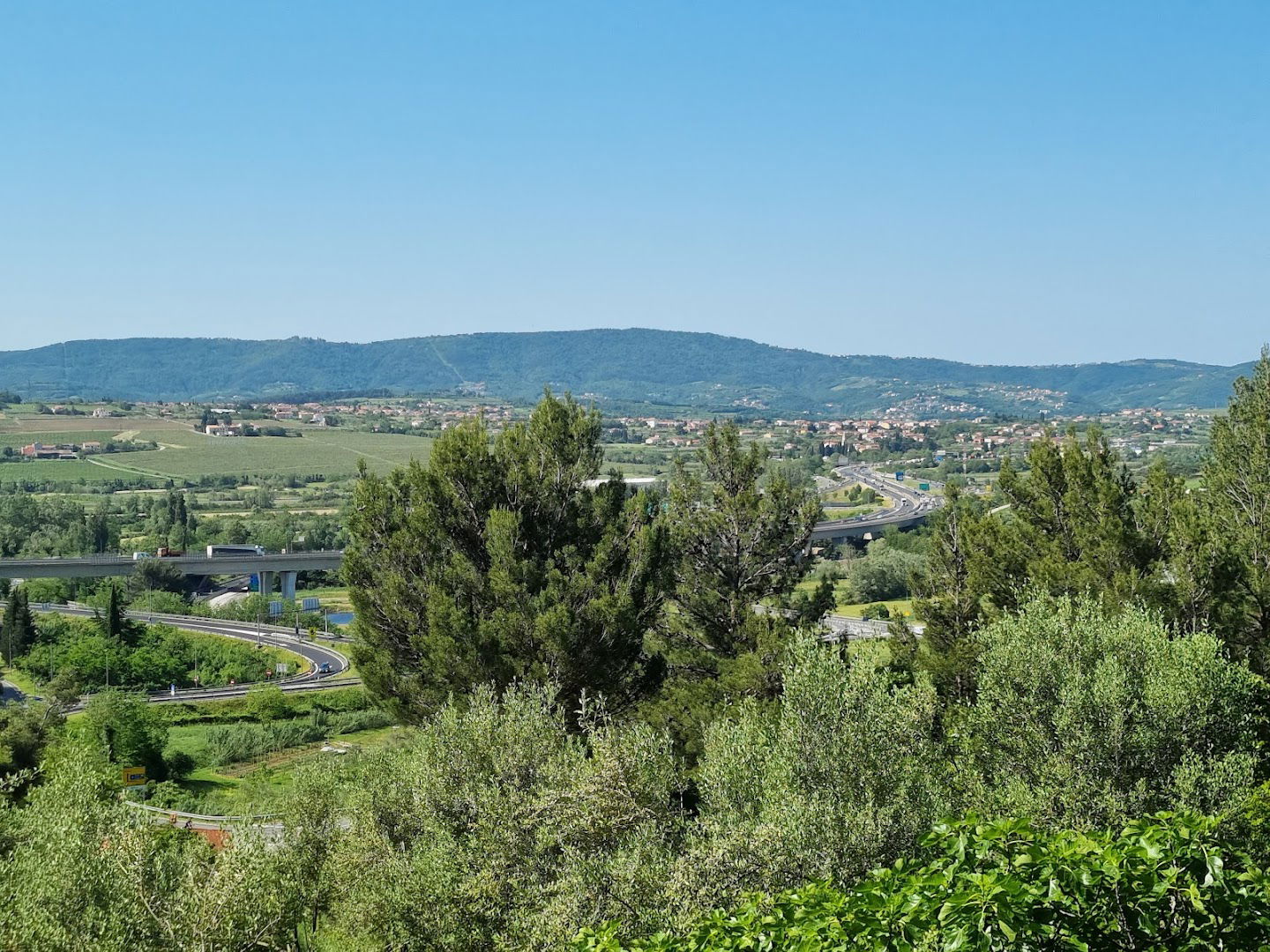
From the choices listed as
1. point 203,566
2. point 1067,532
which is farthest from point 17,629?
point 1067,532

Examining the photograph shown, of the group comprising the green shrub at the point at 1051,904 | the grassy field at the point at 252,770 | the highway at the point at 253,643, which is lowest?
the highway at the point at 253,643

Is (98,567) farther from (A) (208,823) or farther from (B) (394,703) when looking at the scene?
(B) (394,703)

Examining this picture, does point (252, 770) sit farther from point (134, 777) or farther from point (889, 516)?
point (889, 516)

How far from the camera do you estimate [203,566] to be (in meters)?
95.8

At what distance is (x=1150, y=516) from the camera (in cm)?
2397

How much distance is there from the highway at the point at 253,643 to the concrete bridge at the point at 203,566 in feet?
31.9

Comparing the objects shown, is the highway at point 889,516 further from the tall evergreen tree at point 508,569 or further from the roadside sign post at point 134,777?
the tall evergreen tree at point 508,569

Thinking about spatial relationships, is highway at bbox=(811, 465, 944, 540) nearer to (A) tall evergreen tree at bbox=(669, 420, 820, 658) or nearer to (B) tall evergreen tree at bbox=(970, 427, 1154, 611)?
(B) tall evergreen tree at bbox=(970, 427, 1154, 611)

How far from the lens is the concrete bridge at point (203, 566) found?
90500 millimetres

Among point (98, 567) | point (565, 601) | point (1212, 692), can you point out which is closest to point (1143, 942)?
point (1212, 692)

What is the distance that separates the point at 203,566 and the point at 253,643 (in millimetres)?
28197

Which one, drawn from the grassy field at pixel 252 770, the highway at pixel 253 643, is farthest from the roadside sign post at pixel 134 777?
Answer: the highway at pixel 253 643

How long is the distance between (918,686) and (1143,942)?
10820 mm

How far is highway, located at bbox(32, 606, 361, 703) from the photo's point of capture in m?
59.3
